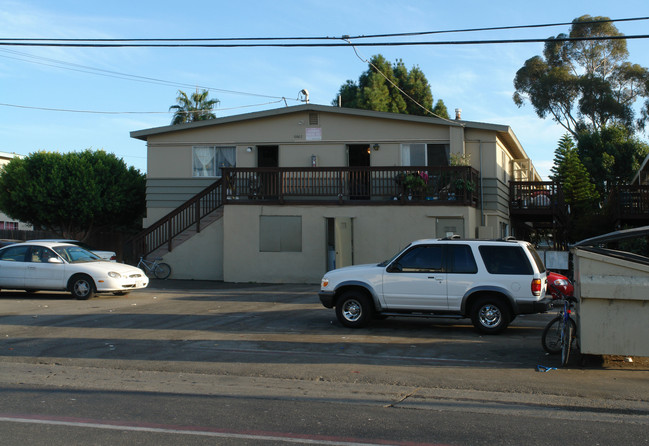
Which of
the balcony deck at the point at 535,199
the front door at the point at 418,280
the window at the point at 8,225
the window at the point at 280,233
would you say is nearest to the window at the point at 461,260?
the front door at the point at 418,280

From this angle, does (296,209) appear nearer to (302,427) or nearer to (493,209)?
(493,209)

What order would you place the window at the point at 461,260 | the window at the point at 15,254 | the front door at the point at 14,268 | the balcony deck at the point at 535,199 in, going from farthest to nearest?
the balcony deck at the point at 535,199, the window at the point at 15,254, the front door at the point at 14,268, the window at the point at 461,260

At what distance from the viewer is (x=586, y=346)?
870cm

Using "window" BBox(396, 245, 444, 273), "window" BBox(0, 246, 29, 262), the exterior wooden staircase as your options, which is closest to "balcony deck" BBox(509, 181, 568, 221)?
the exterior wooden staircase

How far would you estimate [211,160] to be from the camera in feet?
80.3

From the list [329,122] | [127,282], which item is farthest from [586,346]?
[329,122]

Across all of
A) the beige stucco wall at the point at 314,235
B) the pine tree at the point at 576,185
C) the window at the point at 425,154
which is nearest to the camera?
the beige stucco wall at the point at 314,235

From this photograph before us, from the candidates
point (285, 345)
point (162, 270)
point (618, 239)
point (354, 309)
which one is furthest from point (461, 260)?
point (162, 270)

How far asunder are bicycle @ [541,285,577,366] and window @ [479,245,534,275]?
1.77m

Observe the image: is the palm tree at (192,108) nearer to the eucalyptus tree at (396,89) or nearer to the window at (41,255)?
the eucalyptus tree at (396,89)

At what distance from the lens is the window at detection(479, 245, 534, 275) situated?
11625 mm

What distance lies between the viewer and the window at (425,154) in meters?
23.0

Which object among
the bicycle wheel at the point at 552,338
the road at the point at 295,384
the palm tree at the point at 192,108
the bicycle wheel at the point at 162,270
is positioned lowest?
the road at the point at 295,384

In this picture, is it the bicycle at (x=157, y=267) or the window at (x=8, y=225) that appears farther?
the window at (x=8, y=225)
